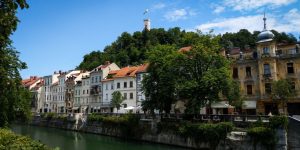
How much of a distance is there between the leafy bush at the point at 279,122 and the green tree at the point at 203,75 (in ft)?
27.2

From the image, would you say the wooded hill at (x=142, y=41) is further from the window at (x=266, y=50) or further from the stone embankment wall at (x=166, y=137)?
the window at (x=266, y=50)

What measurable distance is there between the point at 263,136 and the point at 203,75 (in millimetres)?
10850

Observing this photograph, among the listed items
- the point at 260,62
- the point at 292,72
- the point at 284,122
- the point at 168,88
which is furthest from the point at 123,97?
the point at 284,122

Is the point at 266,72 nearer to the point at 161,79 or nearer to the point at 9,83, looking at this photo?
the point at 161,79

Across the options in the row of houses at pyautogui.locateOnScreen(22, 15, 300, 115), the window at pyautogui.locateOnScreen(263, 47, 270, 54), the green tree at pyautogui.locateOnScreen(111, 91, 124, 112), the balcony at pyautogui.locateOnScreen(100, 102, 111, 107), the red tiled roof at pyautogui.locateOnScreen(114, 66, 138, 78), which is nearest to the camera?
the row of houses at pyautogui.locateOnScreen(22, 15, 300, 115)

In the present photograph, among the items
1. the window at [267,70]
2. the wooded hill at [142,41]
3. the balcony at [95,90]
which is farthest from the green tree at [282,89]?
the wooded hill at [142,41]

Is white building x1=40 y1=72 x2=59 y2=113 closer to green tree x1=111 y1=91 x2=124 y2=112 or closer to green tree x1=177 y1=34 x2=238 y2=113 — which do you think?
green tree x1=111 y1=91 x2=124 y2=112

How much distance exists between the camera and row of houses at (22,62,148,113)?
60625 millimetres

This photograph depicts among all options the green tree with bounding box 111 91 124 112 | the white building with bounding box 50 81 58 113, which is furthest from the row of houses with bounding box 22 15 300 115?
the white building with bounding box 50 81 58 113

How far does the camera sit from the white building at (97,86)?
6919 centimetres

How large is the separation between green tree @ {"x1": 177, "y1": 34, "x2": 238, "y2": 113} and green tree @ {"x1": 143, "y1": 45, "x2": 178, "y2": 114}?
146 cm

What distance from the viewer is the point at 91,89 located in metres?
71.2

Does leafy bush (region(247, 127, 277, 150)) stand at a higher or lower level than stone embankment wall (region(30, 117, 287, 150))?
higher

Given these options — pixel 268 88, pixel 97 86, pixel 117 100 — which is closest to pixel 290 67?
pixel 268 88
